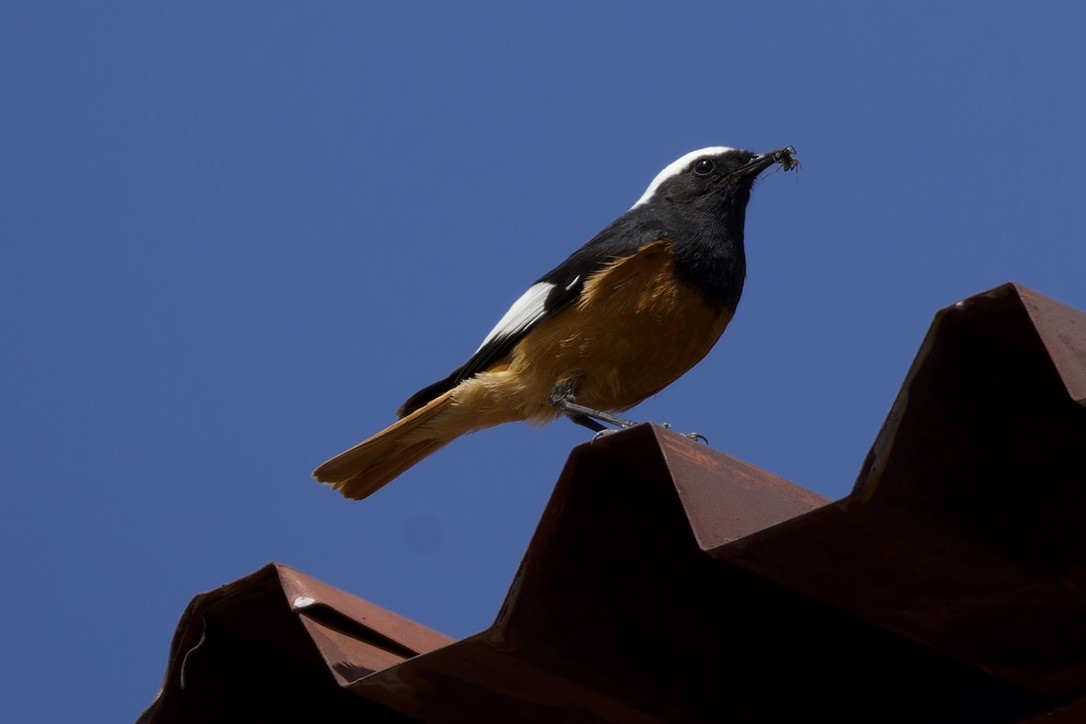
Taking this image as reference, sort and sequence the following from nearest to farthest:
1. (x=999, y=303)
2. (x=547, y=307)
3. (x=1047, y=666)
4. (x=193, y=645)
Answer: (x=999, y=303), (x=1047, y=666), (x=193, y=645), (x=547, y=307)

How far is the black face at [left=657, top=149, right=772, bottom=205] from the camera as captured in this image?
5.91 metres

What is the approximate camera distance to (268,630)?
8.79ft

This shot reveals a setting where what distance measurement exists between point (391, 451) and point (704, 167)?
5.72 ft

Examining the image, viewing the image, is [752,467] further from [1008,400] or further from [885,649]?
[1008,400]

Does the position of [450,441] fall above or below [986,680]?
above

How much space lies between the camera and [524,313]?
5336 mm

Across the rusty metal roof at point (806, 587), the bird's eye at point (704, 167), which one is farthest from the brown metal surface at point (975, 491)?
the bird's eye at point (704, 167)

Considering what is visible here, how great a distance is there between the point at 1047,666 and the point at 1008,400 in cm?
49

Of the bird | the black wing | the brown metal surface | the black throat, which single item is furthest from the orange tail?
the brown metal surface

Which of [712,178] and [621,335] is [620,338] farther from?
[712,178]

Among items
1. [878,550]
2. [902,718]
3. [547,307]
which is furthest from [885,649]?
[547,307]

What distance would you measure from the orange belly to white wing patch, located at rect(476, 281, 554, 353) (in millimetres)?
59

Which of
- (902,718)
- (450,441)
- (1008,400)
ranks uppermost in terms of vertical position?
(450,441)

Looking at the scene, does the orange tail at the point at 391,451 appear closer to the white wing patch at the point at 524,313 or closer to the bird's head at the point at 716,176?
the white wing patch at the point at 524,313
